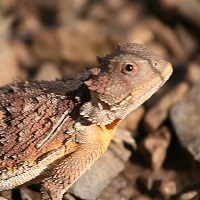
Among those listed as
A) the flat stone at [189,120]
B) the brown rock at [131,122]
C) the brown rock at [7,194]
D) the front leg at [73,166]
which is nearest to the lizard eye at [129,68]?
the front leg at [73,166]

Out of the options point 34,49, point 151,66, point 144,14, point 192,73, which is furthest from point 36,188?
point 144,14

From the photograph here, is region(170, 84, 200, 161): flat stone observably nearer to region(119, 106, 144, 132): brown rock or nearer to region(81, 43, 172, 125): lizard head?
region(119, 106, 144, 132): brown rock

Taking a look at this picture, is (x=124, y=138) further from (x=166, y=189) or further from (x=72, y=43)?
(x=72, y=43)

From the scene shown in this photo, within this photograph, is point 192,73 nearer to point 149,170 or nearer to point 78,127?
point 149,170

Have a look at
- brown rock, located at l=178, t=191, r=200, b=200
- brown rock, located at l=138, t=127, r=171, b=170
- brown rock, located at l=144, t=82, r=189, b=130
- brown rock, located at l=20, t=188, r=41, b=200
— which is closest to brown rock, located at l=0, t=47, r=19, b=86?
brown rock, located at l=144, t=82, r=189, b=130

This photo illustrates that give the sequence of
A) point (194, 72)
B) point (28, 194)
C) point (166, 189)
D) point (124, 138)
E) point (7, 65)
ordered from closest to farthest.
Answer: point (28, 194) < point (166, 189) < point (124, 138) < point (194, 72) < point (7, 65)

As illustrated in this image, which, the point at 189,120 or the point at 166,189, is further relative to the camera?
the point at 189,120

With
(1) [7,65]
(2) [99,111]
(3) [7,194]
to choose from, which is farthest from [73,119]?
(1) [7,65]
